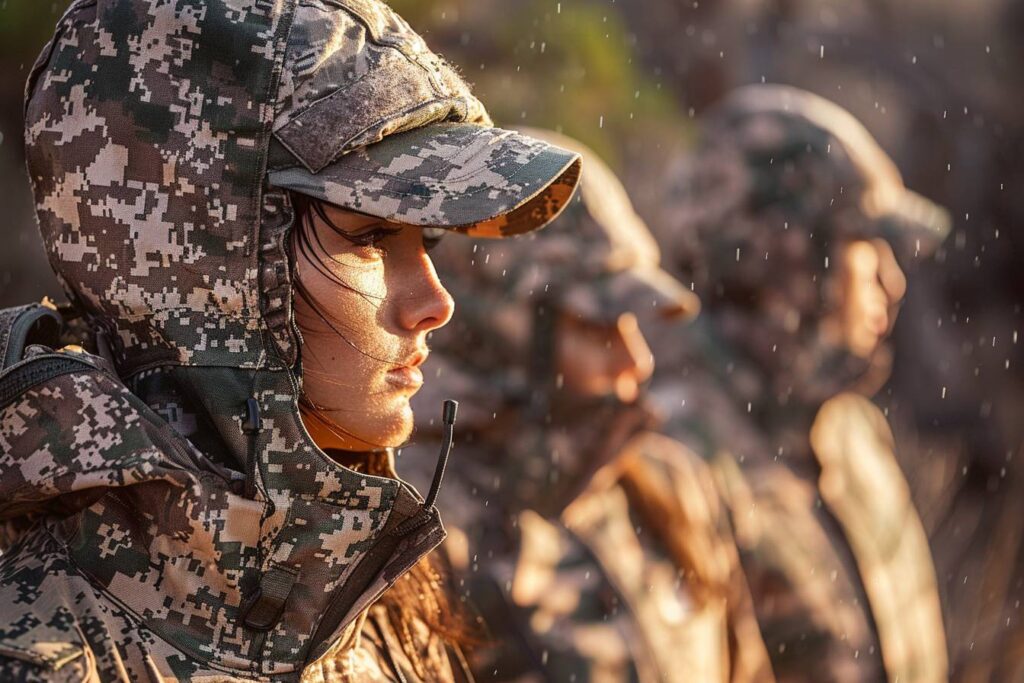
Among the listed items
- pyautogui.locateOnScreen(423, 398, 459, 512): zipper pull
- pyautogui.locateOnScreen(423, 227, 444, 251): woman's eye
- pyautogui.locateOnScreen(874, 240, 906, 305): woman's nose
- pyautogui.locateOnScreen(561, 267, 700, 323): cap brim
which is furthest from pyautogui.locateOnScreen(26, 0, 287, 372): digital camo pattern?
pyautogui.locateOnScreen(874, 240, 906, 305): woman's nose

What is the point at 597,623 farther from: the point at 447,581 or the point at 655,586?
the point at 447,581

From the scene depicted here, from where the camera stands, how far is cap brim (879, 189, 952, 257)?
20.0ft

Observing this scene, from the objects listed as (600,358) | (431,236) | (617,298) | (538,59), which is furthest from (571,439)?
(538,59)

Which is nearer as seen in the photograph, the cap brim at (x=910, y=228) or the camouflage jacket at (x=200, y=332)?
the camouflage jacket at (x=200, y=332)

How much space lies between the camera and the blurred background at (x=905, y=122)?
8.45 m

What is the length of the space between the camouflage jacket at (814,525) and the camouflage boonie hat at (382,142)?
340cm

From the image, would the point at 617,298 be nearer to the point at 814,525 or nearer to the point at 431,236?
the point at 431,236

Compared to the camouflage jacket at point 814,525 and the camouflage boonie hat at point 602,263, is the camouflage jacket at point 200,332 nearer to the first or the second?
the camouflage boonie hat at point 602,263

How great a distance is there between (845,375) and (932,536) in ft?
12.7

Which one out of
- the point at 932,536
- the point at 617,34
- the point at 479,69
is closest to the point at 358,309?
the point at 479,69

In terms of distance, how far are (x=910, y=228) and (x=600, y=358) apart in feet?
7.20

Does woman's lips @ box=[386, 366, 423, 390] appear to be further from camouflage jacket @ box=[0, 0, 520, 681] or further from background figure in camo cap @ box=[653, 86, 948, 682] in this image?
background figure in camo cap @ box=[653, 86, 948, 682]

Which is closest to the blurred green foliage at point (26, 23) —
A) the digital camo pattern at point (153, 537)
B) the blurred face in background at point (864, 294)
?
the blurred face in background at point (864, 294)

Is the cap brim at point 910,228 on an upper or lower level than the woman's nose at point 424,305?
lower
